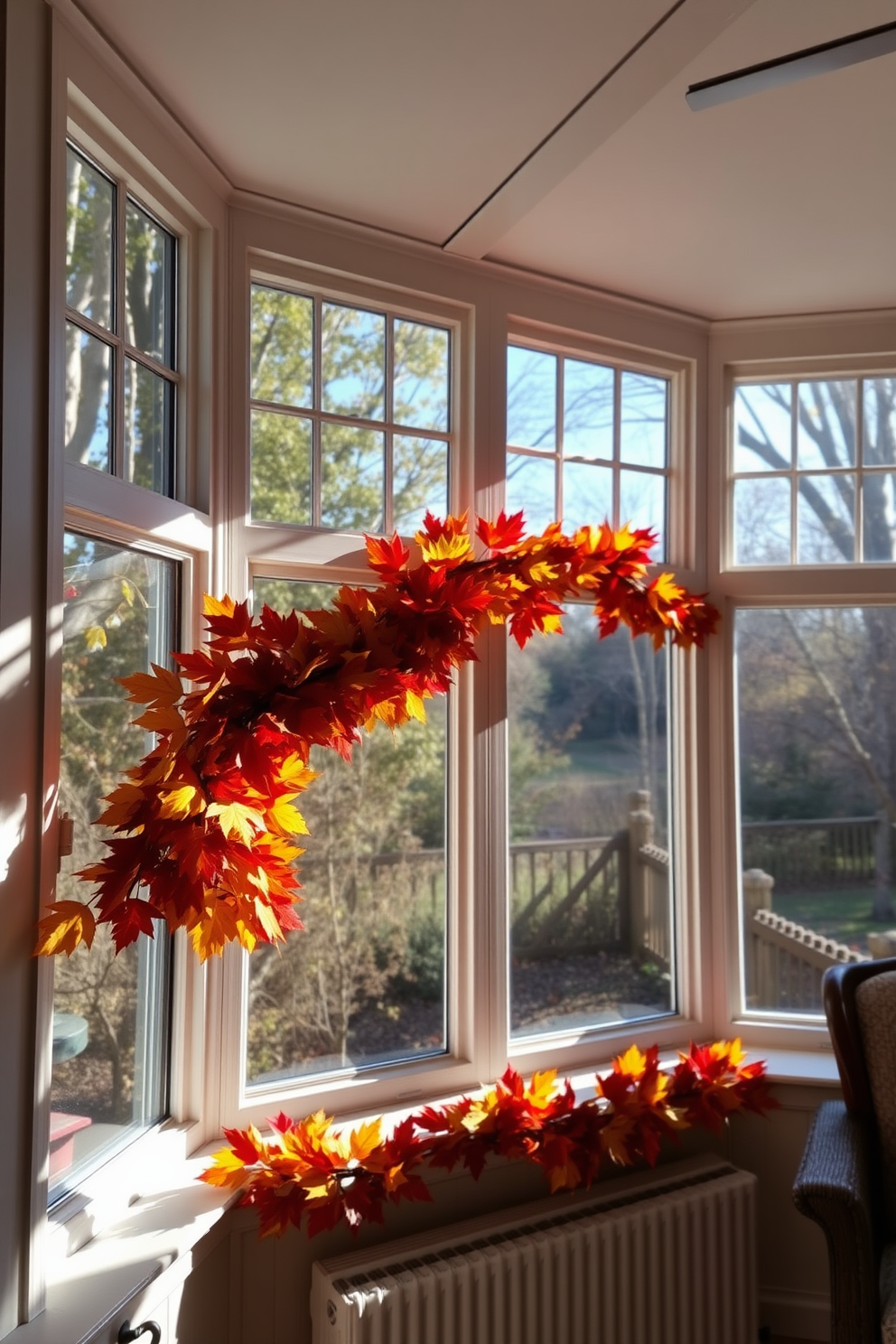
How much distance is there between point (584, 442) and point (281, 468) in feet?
2.93

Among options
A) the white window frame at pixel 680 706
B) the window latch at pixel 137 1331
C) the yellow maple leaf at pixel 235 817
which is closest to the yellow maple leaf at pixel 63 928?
the yellow maple leaf at pixel 235 817

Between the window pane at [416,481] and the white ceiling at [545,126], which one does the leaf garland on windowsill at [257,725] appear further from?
the white ceiling at [545,126]

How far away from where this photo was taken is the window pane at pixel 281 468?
86.7 inches

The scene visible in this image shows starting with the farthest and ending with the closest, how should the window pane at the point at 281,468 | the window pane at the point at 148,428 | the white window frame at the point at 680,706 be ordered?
the white window frame at the point at 680,706, the window pane at the point at 281,468, the window pane at the point at 148,428

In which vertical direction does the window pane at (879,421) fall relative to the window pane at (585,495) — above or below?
above

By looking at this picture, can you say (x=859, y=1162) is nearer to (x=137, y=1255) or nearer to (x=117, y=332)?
(x=137, y=1255)

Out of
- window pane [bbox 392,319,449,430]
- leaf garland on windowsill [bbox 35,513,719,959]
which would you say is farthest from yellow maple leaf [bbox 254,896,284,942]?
window pane [bbox 392,319,449,430]

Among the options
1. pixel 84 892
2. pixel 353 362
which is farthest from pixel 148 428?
pixel 84 892

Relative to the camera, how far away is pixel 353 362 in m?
2.33

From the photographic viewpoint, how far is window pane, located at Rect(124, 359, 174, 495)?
1846mm

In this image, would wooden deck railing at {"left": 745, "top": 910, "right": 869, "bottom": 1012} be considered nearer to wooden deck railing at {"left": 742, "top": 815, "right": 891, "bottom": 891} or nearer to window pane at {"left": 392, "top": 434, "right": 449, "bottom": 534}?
wooden deck railing at {"left": 742, "top": 815, "right": 891, "bottom": 891}

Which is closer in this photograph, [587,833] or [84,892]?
[84,892]

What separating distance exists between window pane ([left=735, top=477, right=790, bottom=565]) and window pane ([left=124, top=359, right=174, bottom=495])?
65.9 inches

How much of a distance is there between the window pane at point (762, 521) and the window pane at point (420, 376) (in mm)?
981
